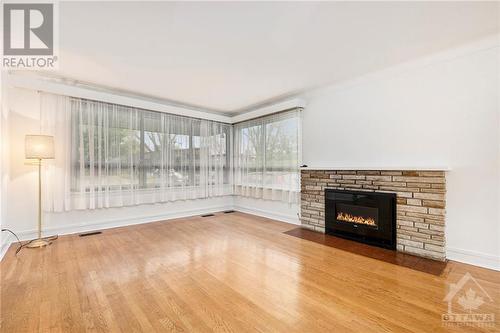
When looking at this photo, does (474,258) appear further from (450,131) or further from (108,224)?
(108,224)

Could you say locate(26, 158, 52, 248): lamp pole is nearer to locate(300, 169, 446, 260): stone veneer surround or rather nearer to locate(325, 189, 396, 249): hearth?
locate(325, 189, 396, 249): hearth

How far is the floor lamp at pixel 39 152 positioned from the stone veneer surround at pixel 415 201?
4399 mm

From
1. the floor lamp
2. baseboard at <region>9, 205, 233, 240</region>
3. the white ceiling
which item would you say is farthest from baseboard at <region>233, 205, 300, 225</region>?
the floor lamp

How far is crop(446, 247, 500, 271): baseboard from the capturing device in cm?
246

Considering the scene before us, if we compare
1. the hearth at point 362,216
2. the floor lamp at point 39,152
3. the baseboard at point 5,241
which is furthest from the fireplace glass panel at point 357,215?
the baseboard at point 5,241

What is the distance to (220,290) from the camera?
2.07m

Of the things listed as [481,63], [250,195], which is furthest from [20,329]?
[481,63]

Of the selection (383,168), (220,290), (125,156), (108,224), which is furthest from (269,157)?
(108,224)

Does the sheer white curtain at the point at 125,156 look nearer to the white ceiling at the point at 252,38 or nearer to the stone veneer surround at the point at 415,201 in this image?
the white ceiling at the point at 252,38

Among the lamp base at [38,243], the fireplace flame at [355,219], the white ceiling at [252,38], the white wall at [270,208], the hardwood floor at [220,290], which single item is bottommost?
the hardwood floor at [220,290]

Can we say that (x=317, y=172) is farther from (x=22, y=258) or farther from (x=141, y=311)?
(x=22, y=258)

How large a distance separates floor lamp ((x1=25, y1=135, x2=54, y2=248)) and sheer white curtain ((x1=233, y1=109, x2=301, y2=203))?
3.48 metres

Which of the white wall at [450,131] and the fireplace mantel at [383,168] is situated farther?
the fireplace mantel at [383,168]

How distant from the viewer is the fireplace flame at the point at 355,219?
3.31m
